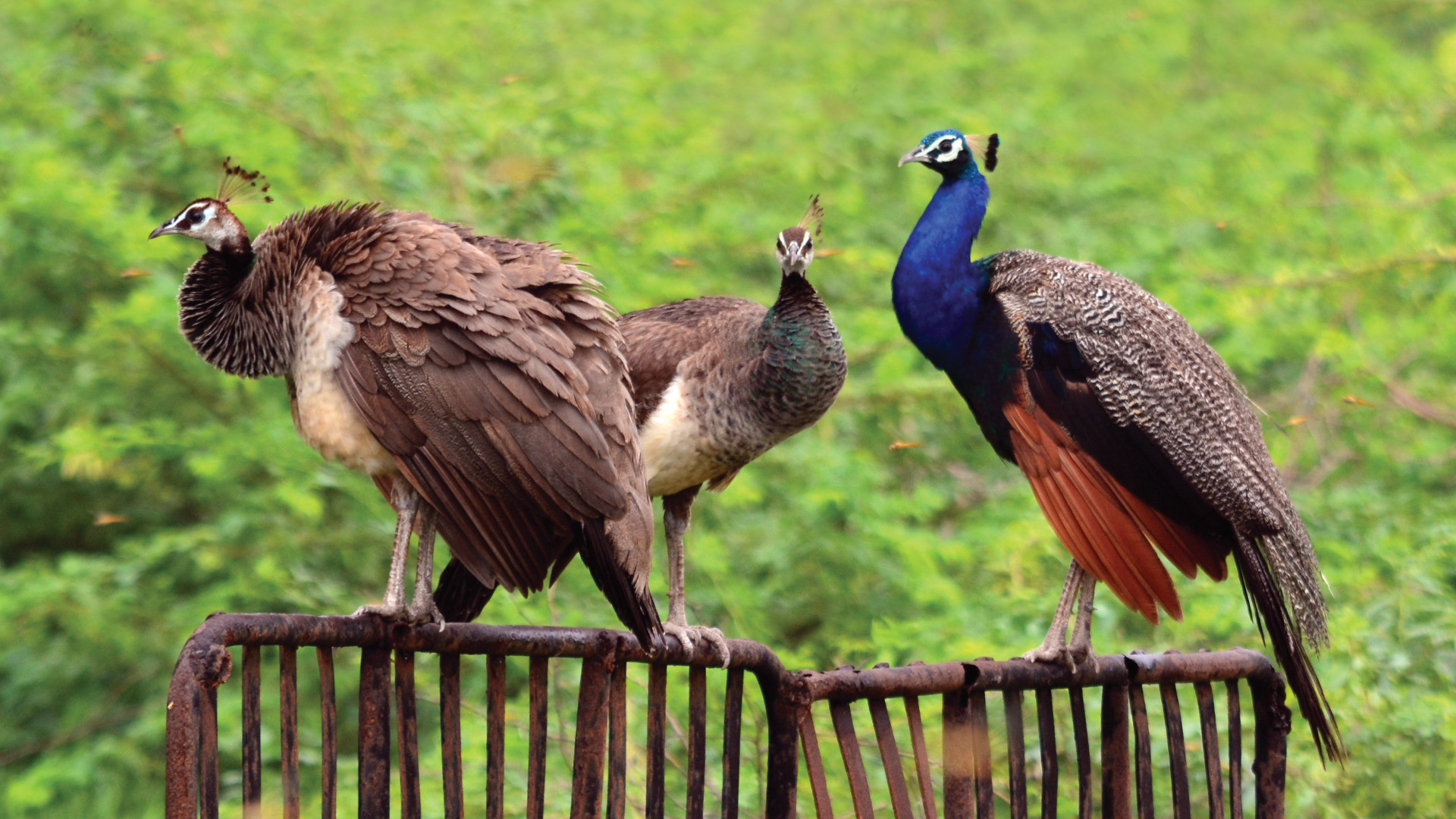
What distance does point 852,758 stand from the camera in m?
2.47

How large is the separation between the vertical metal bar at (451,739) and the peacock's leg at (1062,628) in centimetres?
144

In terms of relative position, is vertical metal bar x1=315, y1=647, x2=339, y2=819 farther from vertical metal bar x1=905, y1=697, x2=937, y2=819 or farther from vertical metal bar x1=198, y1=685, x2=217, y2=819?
vertical metal bar x1=905, y1=697, x2=937, y2=819

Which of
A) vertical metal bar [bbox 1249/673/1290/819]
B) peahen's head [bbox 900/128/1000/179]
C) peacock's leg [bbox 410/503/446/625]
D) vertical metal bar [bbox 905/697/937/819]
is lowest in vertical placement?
vertical metal bar [bbox 1249/673/1290/819]

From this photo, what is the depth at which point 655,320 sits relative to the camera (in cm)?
407

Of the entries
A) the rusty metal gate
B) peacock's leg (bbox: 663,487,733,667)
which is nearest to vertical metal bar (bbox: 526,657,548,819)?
the rusty metal gate

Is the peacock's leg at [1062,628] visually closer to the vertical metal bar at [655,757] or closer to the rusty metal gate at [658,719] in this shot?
the rusty metal gate at [658,719]

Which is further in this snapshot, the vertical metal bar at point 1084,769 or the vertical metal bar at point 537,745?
the vertical metal bar at point 1084,769

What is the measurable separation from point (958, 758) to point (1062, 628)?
1.06 m

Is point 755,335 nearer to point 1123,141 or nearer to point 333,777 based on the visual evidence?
point 333,777

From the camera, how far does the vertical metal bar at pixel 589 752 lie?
7.62 feet

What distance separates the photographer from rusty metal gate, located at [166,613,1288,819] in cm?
193

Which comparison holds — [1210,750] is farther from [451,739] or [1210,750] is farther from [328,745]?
[328,745]

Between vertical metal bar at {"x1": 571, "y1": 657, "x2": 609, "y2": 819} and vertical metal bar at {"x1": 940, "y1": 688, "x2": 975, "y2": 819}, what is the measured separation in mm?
642

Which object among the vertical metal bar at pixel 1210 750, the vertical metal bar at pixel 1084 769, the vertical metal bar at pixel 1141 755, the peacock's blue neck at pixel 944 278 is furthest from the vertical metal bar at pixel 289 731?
the peacock's blue neck at pixel 944 278
